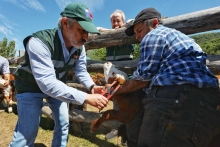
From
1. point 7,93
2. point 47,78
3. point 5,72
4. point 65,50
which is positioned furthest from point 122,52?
point 7,93

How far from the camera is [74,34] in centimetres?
206

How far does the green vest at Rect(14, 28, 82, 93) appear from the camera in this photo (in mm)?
2029

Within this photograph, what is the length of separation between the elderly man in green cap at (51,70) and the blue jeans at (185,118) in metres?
0.60

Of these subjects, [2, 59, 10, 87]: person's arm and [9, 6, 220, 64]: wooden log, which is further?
[2, 59, 10, 87]: person's arm

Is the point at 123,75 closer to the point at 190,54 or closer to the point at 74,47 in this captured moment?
the point at 74,47

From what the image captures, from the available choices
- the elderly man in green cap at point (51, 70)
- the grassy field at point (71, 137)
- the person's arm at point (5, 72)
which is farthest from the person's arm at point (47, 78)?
the person's arm at point (5, 72)

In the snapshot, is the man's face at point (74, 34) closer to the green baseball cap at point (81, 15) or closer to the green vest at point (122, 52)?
the green baseball cap at point (81, 15)

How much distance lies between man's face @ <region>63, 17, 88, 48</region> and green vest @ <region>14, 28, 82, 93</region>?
0.12 meters

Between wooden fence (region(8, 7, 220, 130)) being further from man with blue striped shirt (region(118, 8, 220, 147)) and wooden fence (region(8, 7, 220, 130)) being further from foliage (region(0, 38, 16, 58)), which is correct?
foliage (region(0, 38, 16, 58))

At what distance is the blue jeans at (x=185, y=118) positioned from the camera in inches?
60.3

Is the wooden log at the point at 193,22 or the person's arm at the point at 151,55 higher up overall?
the wooden log at the point at 193,22

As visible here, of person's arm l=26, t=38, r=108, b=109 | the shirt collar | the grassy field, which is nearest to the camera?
person's arm l=26, t=38, r=108, b=109

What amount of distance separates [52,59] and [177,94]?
1.36 m

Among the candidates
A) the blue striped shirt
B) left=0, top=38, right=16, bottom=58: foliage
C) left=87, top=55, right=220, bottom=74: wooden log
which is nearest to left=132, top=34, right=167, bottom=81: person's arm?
the blue striped shirt
